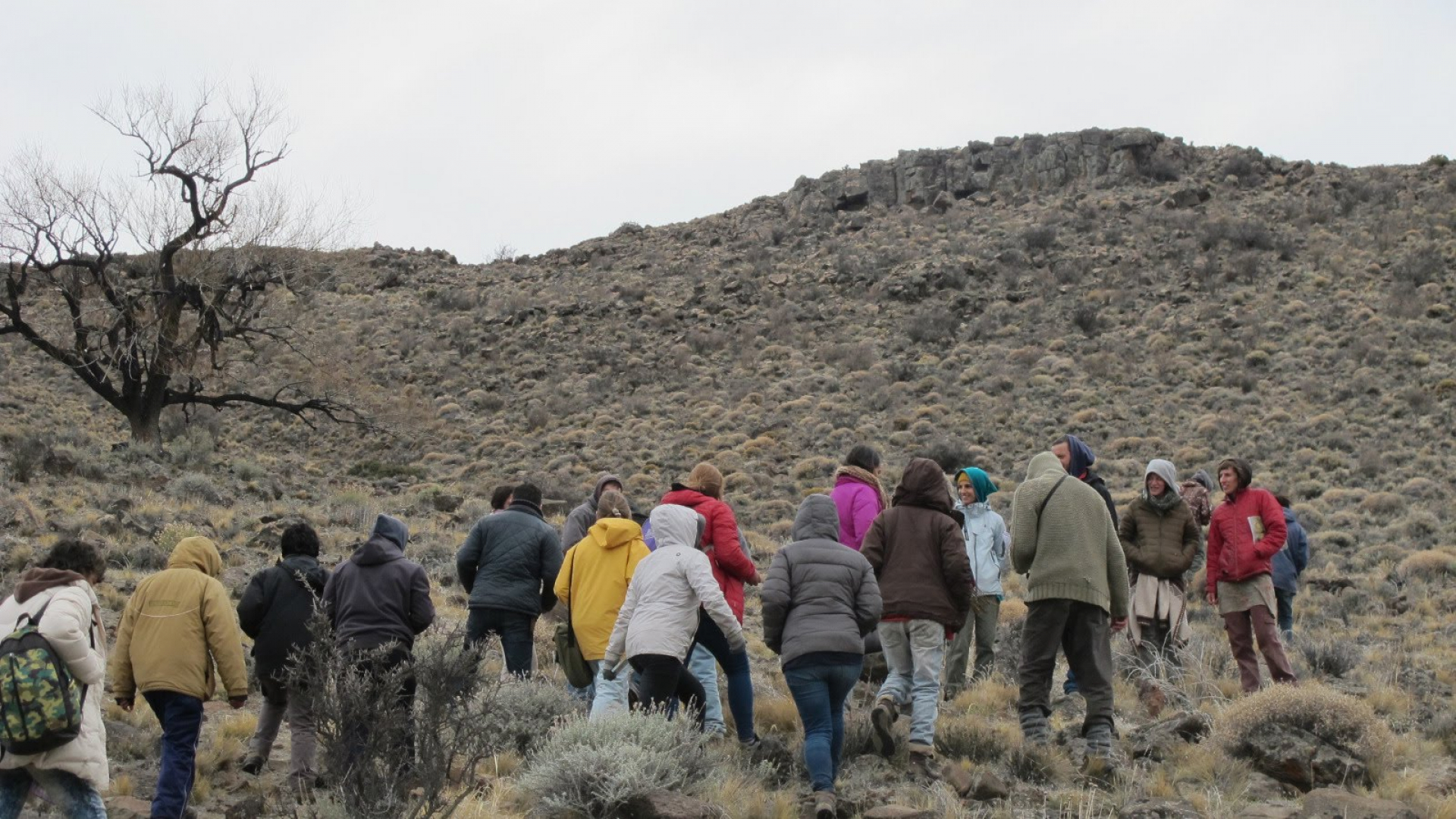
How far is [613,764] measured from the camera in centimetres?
575

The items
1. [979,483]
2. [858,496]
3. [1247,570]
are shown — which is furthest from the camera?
[979,483]

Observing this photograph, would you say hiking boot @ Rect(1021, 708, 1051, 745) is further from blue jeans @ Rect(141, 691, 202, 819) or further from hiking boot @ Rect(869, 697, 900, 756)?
blue jeans @ Rect(141, 691, 202, 819)

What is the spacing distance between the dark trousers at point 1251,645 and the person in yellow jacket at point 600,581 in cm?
422

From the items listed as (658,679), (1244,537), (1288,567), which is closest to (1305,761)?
(1244,537)

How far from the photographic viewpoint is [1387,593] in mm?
14594

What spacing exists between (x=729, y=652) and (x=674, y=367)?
90.8 feet

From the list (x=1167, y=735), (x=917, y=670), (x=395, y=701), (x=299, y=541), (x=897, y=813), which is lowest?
(x=1167, y=735)

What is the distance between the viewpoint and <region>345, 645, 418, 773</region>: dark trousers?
5.33 m

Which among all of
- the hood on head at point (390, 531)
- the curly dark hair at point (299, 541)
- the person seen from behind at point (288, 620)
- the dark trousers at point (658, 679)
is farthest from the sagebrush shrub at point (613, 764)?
the curly dark hair at point (299, 541)

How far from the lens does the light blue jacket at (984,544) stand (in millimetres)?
9141

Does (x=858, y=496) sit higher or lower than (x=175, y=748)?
higher

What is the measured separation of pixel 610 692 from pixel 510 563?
127 centimetres

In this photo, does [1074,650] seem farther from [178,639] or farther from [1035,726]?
[178,639]

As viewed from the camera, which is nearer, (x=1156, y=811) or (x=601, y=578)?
(x=1156, y=811)
